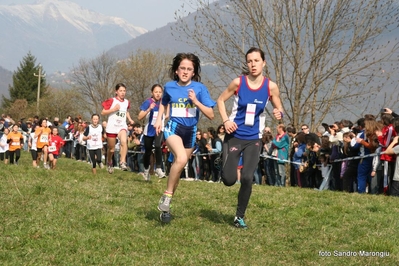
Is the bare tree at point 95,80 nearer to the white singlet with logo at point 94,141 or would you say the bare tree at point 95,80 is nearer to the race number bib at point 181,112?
the white singlet with logo at point 94,141

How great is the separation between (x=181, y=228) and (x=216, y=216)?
107 cm

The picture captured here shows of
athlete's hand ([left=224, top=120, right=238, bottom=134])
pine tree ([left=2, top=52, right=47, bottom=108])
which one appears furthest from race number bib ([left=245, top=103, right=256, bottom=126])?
pine tree ([left=2, top=52, right=47, bottom=108])

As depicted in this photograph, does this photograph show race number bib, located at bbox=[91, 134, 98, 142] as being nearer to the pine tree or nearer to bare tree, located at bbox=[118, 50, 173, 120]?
bare tree, located at bbox=[118, 50, 173, 120]

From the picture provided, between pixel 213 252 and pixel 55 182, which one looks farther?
pixel 55 182

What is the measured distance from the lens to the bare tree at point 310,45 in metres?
18.8

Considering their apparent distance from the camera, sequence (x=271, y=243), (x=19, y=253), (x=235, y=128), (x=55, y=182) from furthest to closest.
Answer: (x=55, y=182) → (x=235, y=128) → (x=271, y=243) → (x=19, y=253)

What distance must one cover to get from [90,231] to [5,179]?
14.7 ft

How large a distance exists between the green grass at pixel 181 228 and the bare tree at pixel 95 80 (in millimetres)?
79753

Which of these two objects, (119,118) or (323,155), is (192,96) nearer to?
(119,118)

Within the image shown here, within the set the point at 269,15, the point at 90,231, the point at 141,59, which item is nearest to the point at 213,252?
the point at 90,231

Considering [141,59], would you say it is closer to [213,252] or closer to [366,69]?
[366,69]

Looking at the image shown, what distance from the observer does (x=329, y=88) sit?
19938 millimetres

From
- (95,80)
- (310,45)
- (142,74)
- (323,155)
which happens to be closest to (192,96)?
(323,155)

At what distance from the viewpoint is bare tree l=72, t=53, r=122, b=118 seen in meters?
89.6
